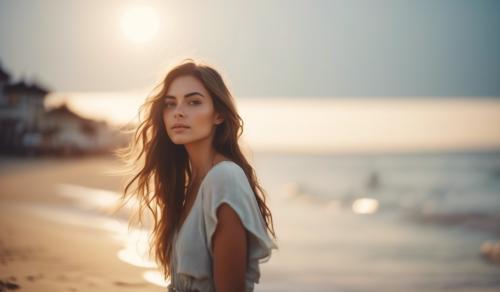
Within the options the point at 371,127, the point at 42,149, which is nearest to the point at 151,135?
the point at 42,149

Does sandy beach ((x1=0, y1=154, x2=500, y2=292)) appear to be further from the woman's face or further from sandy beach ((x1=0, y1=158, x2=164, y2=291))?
the woman's face

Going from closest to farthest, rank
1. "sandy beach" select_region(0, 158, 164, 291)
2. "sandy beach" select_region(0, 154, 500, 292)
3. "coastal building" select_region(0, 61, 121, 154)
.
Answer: "sandy beach" select_region(0, 158, 164, 291) → "sandy beach" select_region(0, 154, 500, 292) → "coastal building" select_region(0, 61, 121, 154)

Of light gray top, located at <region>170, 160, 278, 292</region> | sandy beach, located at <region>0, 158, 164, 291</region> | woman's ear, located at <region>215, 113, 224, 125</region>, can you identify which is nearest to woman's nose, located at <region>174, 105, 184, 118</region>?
woman's ear, located at <region>215, 113, 224, 125</region>

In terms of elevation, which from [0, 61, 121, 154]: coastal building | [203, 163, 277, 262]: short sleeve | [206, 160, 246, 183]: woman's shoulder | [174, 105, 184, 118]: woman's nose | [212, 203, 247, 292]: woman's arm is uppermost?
[0, 61, 121, 154]: coastal building

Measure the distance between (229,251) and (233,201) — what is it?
0.21m

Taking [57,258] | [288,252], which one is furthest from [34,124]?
[57,258]

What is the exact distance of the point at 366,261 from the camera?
29.1 feet

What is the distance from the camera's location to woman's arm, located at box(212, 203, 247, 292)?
240 cm

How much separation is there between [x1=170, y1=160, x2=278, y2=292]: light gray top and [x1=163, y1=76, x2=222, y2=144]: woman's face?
31cm

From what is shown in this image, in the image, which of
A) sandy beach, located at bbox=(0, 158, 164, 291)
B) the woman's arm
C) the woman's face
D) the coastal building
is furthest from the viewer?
the coastal building

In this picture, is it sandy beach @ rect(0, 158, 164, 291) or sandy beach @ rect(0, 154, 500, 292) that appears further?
sandy beach @ rect(0, 154, 500, 292)

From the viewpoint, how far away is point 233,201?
2.41m

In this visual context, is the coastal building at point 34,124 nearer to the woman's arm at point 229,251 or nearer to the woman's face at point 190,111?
the woman's face at point 190,111

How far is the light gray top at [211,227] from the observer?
2.43 m
